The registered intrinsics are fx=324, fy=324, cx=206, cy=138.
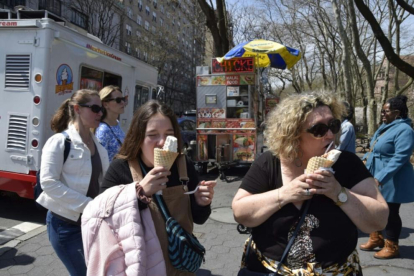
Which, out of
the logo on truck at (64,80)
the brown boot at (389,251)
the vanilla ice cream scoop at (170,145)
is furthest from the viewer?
the logo on truck at (64,80)

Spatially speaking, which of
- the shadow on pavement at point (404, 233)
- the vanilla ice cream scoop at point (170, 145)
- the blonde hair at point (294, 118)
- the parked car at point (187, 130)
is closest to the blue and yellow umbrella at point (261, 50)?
the parked car at point (187, 130)

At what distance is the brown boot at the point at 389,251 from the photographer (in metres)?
4.00

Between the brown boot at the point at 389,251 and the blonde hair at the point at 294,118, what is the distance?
2787 mm

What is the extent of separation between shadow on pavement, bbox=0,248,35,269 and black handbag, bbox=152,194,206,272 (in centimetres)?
314

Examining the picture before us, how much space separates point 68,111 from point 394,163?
3.47 m

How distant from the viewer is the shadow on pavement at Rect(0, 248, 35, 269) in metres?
A: 3.86

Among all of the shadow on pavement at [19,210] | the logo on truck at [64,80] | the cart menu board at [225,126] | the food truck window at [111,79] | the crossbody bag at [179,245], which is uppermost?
the food truck window at [111,79]

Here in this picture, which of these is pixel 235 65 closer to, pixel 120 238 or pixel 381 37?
pixel 381 37

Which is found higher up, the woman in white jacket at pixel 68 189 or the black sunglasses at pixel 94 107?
the black sunglasses at pixel 94 107

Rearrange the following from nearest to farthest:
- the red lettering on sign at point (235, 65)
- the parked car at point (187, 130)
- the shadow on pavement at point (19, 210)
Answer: the shadow on pavement at point (19, 210) < the red lettering on sign at point (235, 65) < the parked car at point (187, 130)

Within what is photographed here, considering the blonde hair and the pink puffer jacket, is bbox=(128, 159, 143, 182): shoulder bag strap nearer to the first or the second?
the pink puffer jacket

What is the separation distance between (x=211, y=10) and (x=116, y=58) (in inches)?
368

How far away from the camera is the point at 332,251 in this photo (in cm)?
172

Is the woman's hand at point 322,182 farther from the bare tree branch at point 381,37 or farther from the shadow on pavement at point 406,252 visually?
the bare tree branch at point 381,37
